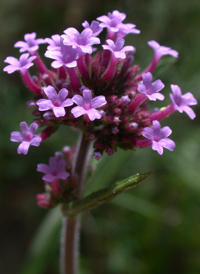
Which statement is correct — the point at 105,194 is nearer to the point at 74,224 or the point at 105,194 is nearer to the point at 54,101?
the point at 54,101

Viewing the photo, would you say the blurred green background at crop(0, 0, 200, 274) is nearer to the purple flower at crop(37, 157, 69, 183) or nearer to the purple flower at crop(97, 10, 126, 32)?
the purple flower at crop(37, 157, 69, 183)

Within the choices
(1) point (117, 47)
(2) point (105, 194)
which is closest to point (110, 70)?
(1) point (117, 47)

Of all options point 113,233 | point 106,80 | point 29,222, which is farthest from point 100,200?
point 29,222

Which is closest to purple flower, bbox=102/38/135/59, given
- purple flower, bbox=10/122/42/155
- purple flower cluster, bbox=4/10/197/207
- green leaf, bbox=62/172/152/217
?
purple flower cluster, bbox=4/10/197/207

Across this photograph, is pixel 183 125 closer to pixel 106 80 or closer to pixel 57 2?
pixel 106 80

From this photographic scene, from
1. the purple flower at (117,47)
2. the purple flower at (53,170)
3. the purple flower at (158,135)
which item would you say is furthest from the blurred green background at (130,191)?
the purple flower at (117,47)

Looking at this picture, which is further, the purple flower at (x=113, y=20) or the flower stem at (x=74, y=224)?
the flower stem at (x=74, y=224)

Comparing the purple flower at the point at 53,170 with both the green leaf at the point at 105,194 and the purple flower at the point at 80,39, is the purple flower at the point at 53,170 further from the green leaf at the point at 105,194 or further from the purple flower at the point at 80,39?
the purple flower at the point at 80,39
